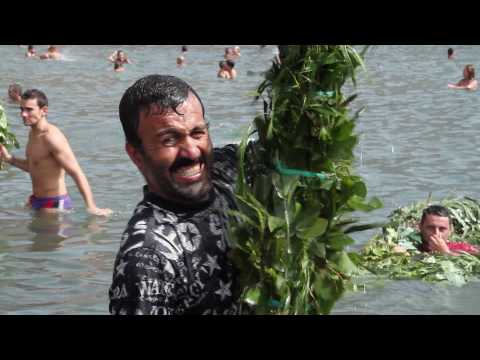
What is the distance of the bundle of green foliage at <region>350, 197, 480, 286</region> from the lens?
8.42 metres

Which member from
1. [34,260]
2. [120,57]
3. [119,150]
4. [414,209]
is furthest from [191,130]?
[120,57]

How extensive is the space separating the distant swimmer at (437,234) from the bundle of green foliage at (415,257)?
79mm

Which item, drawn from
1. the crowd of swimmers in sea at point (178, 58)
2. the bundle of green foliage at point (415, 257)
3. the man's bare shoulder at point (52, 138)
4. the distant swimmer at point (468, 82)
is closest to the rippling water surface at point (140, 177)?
the bundle of green foliage at point (415, 257)

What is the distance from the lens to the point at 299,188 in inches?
126

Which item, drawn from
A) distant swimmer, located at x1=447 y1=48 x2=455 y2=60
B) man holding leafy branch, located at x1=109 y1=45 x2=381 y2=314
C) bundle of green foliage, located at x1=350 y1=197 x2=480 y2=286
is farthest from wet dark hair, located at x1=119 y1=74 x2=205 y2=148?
distant swimmer, located at x1=447 y1=48 x2=455 y2=60

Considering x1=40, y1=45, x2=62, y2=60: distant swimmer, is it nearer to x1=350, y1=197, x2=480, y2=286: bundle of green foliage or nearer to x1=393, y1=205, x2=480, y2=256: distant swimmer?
x1=350, y1=197, x2=480, y2=286: bundle of green foliage

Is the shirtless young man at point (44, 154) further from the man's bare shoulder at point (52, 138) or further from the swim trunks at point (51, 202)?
the swim trunks at point (51, 202)

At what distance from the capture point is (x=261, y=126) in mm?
3199

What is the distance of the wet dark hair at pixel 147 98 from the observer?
3287mm

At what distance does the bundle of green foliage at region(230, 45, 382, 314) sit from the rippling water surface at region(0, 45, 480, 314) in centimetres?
16

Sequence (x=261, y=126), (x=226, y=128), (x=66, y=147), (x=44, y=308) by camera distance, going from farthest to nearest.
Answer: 1. (x=226, y=128)
2. (x=66, y=147)
3. (x=44, y=308)
4. (x=261, y=126)

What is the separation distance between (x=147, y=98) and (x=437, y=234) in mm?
6036

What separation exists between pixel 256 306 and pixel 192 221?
15.3 inches
